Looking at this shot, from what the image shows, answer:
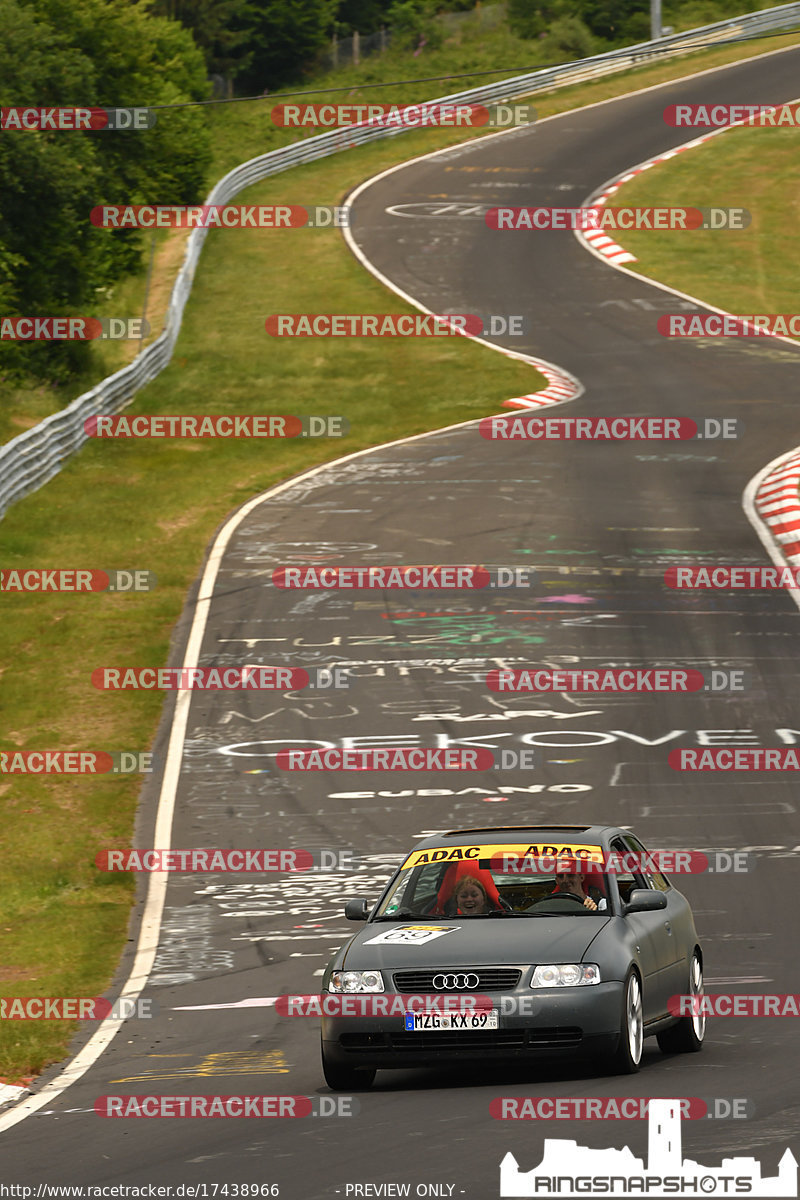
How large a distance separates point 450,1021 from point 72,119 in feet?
114

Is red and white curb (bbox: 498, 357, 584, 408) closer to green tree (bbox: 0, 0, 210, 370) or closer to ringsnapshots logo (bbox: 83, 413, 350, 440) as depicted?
ringsnapshots logo (bbox: 83, 413, 350, 440)

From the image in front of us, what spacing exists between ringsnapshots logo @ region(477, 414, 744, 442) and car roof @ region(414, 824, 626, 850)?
23.4 metres

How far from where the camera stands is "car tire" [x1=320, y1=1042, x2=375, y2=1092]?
29.9 feet

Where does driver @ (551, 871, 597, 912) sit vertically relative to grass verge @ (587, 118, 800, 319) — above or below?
above

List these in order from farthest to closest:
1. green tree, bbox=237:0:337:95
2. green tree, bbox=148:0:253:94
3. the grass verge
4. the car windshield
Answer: green tree, bbox=237:0:337:95
green tree, bbox=148:0:253:94
the grass verge
the car windshield

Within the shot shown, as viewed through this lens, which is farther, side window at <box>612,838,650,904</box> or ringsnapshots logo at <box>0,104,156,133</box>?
ringsnapshots logo at <box>0,104,156,133</box>

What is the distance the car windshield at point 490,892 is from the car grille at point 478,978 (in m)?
0.73

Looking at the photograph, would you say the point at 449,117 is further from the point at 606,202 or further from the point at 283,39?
the point at 283,39

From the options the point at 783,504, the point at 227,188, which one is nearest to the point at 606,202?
the point at 227,188

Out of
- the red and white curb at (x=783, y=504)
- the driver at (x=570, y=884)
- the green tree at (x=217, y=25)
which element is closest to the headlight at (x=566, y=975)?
the driver at (x=570, y=884)

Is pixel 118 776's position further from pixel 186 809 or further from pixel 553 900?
pixel 553 900

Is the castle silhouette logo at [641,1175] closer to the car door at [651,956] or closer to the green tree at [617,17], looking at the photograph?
the car door at [651,956]

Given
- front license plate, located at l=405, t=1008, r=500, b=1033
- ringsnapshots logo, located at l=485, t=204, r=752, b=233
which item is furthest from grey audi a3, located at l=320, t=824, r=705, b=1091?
ringsnapshots logo, located at l=485, t=204, r=752, b=233

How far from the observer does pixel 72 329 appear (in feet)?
138
